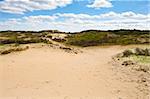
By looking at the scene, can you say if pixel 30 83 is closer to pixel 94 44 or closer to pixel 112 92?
pixel 112 92

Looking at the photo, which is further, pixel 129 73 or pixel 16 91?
pixel 129 73

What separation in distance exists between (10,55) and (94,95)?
1463 centimetres

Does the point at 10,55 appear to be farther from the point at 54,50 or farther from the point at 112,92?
the point at 112,92

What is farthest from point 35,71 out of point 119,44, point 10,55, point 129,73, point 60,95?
point 119,44

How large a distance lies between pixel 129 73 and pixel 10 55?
12081mm

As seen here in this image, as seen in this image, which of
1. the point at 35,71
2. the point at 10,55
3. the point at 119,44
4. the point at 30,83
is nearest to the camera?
the point at 30,83

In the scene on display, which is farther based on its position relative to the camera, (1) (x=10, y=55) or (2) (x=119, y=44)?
(2) (x=119, y=44)

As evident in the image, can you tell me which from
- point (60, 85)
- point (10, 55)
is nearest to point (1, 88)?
point (60, 85)

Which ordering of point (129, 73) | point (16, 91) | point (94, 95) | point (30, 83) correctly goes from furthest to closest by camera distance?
point (129, 73)
point (30, 83)
point (16, 91)
point (94, 95)

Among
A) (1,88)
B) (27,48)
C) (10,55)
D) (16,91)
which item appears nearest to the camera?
(16,91)

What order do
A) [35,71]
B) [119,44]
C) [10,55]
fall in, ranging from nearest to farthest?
1. [35,71]
2. [10,55]
3. [119,44]

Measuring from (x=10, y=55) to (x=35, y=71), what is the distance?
8.28m

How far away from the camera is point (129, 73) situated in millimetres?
14312

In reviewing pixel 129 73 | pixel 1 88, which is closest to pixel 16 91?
pixel 1 88
